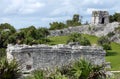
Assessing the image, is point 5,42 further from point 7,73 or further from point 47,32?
point 7,73

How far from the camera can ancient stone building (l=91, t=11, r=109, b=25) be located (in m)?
81.8

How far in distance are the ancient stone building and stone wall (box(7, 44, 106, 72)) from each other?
38799 mm

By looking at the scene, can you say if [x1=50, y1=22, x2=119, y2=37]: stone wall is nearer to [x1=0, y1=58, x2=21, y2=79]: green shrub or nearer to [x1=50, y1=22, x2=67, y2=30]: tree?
[x1=50, y1=22, x2=67, y2=30]: tree

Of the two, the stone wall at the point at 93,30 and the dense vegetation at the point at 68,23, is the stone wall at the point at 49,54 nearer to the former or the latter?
the stone wall at the point at 93,30

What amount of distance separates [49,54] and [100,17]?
41069 millimetres

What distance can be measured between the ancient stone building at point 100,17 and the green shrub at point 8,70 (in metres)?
55.6

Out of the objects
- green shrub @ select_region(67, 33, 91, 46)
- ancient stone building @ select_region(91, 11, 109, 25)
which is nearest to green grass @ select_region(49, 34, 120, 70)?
green shrub @ select_region(67, 33, 91, 46)

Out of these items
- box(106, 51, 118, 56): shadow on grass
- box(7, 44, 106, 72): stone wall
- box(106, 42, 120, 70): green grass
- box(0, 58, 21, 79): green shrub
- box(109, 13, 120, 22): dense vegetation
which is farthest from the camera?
box(109, 13, 120, 22): dense vegetation

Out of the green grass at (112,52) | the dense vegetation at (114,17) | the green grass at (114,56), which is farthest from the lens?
the dense vegetation at (114,17)

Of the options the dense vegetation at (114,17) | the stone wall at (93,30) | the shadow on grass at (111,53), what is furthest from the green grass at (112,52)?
the dense vegetation at (114,17)

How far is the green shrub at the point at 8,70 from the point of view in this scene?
25.9 meters

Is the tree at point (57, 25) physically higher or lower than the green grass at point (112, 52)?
higher

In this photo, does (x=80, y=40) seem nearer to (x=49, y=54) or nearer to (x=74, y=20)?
(x=49, y=54)

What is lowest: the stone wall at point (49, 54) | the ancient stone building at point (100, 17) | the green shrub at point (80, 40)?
the stone wall at point (49, 54)
